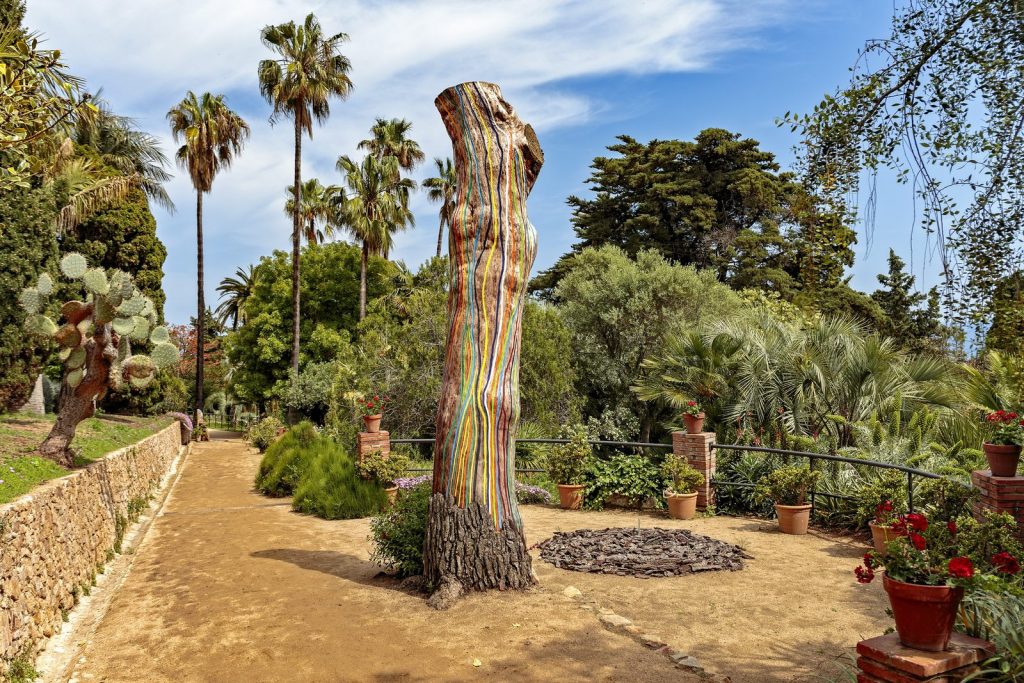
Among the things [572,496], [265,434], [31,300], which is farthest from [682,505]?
[265,434]

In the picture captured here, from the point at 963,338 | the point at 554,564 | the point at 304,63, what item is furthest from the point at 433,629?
the point at 304,63

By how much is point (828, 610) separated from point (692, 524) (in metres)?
3.65

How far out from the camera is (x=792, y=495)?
9.16 metres

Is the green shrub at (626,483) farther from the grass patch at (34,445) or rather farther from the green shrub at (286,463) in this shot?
the grass patch at (34,445)

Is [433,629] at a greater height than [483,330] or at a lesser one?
lesser

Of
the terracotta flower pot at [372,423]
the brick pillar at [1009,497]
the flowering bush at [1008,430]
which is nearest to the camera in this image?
the brick pillar at [1009,497]

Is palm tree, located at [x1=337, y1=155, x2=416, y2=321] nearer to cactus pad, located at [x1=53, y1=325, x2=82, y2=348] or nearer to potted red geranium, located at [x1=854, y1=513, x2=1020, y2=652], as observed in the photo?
cactus pad, located at [x1=53, y1=325, x2=82, y2=348]

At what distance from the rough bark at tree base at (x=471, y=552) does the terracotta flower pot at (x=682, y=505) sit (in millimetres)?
4211

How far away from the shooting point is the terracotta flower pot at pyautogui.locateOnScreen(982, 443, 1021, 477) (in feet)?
18.6

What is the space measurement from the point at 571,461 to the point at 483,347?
16.1 feet

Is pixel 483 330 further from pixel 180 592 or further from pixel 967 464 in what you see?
pixel 967 464

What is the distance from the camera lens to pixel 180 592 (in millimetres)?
6801

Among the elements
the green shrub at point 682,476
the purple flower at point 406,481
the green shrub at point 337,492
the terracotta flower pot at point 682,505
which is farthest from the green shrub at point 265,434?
the terracotta flower pot at point 682,505

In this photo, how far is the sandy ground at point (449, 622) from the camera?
4.68 m
